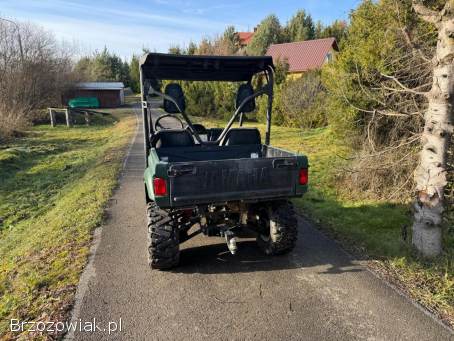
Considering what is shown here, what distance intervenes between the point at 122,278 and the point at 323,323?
2191 millimetres

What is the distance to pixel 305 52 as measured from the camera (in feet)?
123

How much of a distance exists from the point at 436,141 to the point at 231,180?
2.48 meters

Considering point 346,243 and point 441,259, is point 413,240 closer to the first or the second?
point 441,259

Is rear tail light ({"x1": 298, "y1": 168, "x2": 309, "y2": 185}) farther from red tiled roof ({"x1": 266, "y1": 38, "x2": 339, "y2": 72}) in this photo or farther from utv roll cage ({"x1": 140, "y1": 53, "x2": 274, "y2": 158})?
red tiled roof ({"x1": 266, "y1": 38, "x2": 339, "y2": 72})

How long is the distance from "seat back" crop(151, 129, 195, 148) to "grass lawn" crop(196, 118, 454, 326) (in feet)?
8.07

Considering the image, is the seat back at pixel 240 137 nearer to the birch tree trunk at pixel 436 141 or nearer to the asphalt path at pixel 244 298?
the asphalt path at pixel 244 298

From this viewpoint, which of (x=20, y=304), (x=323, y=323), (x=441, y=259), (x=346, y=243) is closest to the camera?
(x=323, y=323)

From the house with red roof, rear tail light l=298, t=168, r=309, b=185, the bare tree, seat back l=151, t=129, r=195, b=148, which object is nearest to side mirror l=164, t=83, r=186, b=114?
seat back l=151, t=129, r=195, b=148

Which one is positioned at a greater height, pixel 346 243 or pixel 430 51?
pixel 430 51

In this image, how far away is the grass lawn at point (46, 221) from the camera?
3630 millimetres

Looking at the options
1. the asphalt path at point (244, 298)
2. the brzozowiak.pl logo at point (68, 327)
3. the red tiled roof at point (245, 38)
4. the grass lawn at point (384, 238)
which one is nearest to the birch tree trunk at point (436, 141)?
the grass lawn at point (384, 238)

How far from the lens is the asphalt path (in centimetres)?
304

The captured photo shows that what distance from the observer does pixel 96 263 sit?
432 cm

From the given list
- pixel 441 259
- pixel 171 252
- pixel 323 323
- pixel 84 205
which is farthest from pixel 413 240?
pixel 84 205
